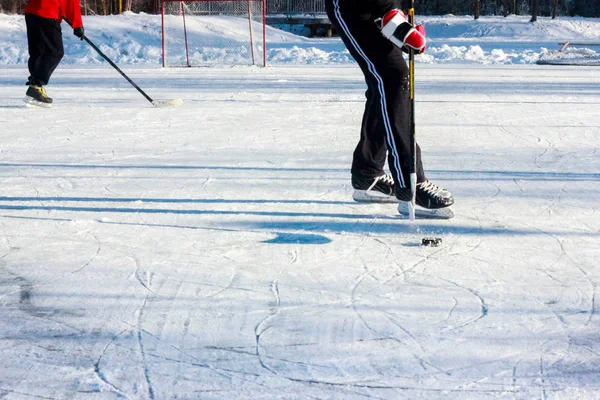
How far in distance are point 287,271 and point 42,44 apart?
596cm

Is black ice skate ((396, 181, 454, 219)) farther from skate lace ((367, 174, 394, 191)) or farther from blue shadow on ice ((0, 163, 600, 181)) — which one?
blue shadow on ice ((0, 163, 600, 181))

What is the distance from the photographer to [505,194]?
4.12 metres

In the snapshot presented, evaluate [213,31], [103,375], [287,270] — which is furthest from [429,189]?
[213,31]

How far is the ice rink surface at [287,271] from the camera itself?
81.0 inches

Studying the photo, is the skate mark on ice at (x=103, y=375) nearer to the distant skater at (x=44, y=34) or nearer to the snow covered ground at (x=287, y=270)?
the snow covered ground at (x=287, y=270)

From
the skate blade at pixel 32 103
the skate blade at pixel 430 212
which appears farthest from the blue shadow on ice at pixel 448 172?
the skate blade at pixel 32 103

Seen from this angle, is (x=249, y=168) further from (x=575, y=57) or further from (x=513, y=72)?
(x=575, y=57)

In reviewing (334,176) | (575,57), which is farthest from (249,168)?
(575,57)

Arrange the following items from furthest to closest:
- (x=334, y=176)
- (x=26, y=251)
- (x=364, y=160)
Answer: (x=334, y=176) < (x=364, y=160) < (x=26, y=251)

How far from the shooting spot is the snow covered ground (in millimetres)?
2059

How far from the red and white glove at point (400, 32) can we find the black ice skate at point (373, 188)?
74 cm

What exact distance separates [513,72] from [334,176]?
8892mm

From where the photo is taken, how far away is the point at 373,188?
3.92 m

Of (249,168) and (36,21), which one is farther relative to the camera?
(36,21)
